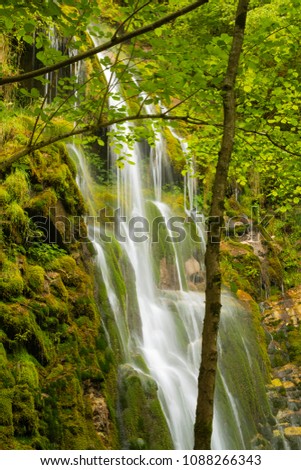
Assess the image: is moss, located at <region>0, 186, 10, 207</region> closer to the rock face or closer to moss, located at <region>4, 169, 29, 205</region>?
moss, located at <region>4, 169, 29, 205</region>

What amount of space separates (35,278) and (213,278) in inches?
130

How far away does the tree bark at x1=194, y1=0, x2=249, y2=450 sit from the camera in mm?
3131

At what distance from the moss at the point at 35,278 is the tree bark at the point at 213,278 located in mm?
3184

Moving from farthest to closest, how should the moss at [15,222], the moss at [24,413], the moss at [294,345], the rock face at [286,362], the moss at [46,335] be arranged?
1. the moss at [294,345]
2. the rock face at [286,362]
3. the moss at [15,222]
4. the moss at [46,335]
5. the moss at [24,413]

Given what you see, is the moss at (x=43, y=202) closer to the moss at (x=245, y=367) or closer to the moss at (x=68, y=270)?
the moss at (x=68, y=270)

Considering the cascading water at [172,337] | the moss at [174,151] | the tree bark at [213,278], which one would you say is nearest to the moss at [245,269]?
the cascading water at [172,337]

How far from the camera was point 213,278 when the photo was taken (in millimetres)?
3375

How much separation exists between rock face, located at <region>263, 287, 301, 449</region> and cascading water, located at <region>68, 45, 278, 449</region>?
0.46 m

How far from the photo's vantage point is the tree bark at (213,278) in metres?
3.13

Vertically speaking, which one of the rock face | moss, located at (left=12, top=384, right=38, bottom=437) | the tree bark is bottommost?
the rock face

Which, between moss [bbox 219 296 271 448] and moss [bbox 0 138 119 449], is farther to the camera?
moss [bbox 219 296 271 448]

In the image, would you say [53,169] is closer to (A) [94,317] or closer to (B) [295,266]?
(A) [94,317]

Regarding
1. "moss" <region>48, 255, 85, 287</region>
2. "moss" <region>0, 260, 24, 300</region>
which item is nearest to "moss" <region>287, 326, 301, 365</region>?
"moss" <region>48, 255, 85, 287</region>
